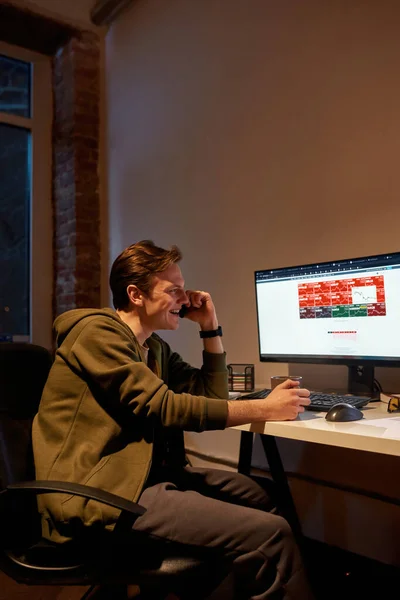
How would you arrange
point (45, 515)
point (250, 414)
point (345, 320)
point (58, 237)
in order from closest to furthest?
1. point (45, 515)
2. point (250, 414)
3. point (345, 320)
4. point (58, 237)

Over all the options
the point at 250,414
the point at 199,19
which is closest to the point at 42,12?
the point at 199,19

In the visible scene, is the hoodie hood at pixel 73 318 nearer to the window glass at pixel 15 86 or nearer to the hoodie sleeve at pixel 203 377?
the hoodie sleeve at pixel 203 377

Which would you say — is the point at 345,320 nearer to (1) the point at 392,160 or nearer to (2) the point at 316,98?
(1) the point at 392,160

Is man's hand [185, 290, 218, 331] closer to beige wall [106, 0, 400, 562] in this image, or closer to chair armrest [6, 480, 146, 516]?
beige wall [106, 0, 400, 562]

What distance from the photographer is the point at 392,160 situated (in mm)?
1908

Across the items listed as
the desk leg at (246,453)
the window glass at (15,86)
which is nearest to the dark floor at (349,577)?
the desk leg at (246,453)

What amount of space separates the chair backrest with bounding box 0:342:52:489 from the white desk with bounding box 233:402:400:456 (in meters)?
0.60

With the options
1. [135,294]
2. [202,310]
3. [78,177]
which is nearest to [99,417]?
[135,294]

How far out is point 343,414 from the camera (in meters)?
1.38

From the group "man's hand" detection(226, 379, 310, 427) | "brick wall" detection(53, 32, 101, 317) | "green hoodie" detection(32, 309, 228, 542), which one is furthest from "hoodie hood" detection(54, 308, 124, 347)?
"brick wall" detection(53, 32, 101, 317)

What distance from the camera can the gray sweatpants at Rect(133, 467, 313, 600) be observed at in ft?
3.79

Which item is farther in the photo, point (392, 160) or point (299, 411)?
point (392, 160)

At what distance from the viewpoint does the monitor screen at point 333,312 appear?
1680mm

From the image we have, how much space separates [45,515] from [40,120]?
324cm
